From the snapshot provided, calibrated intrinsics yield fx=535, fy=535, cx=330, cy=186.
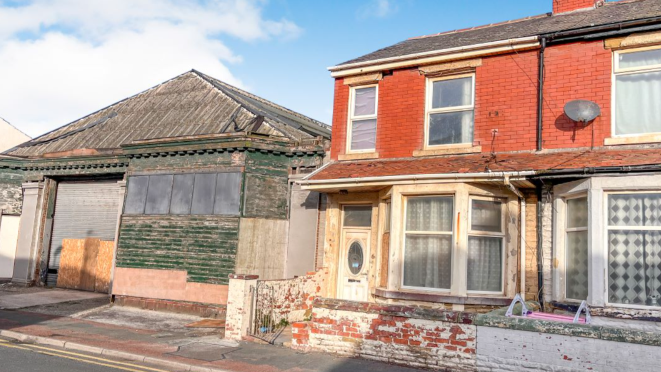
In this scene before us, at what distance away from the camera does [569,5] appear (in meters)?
13.1

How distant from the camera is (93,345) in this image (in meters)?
10.2

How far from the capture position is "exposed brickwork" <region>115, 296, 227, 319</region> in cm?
1388

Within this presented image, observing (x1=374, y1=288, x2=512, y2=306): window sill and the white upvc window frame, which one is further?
(x1=374, y1=288, x2=512, y2=306): window sill

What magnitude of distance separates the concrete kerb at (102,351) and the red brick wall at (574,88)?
24.9ft

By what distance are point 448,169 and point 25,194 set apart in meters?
16.2

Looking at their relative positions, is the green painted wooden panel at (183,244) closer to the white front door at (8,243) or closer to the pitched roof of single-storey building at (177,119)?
the pitched roof of single-storey building at (177,119)

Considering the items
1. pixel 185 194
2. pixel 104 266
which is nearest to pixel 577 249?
pixel 185 194

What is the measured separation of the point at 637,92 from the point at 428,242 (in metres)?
4.80

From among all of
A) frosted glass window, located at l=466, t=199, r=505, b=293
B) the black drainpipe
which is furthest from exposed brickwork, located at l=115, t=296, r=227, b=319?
the black drainpipe

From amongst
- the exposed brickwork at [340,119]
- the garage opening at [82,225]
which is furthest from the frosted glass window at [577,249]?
the garage opening at [82,225]

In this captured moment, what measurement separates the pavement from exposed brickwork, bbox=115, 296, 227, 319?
8.7 inches

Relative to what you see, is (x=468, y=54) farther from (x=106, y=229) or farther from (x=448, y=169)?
(x=106, y=229)

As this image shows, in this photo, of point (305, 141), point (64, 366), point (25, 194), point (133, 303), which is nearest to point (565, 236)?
point (305, 141)

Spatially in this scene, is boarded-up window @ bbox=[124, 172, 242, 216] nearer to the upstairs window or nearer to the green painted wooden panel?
the green painted wooden panel
